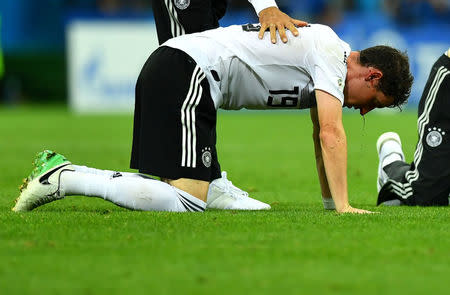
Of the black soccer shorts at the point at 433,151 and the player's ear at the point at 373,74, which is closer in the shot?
the player's ear at the point at 373,74

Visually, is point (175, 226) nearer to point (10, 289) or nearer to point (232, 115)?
point (10, 289)

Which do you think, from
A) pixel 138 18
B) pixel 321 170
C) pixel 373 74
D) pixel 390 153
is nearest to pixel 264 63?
pixel 373 74

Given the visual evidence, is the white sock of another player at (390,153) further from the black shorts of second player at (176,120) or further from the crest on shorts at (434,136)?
the black shorts of second player at (176,120)

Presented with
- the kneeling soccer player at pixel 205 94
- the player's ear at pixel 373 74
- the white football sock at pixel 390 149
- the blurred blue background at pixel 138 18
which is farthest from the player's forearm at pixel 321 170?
the blurred blue background at pixel 138 18

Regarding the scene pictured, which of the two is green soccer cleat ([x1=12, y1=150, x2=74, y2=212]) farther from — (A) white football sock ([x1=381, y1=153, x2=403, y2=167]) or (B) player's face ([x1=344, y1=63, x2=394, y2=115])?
(A) white football sock ([x1=381, y1=153, x2=403, y2=167])

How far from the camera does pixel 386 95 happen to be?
5.07 m

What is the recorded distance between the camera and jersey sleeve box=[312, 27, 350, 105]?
4.86 metres

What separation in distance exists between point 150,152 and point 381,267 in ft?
6.25

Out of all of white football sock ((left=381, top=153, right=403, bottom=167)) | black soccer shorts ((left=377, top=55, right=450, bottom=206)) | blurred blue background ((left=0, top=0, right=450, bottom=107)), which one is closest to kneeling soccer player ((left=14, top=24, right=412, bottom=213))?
black soccer shorts ((left=377, top=55, right=450, bottom=206))

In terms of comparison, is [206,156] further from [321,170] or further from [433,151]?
[433,151]

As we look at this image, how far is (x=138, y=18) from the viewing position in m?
19.1

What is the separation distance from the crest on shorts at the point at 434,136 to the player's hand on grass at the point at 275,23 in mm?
1145

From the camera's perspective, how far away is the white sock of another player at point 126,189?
4.96 m

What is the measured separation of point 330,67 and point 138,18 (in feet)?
47.8
